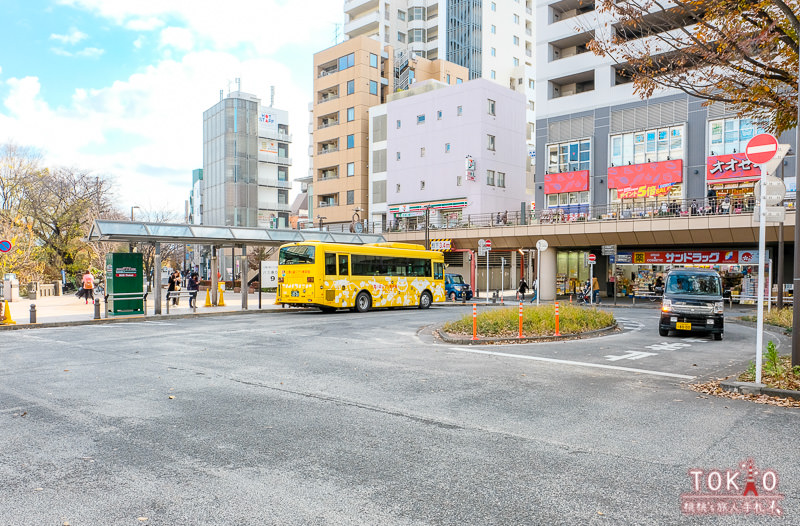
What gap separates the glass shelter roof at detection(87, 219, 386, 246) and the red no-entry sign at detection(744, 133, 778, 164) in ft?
69.6

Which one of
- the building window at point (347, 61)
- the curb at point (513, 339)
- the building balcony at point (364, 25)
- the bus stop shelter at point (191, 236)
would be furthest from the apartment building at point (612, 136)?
the building balcony at point (364, 25)

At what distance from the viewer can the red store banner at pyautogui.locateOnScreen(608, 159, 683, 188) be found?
37.3 meters

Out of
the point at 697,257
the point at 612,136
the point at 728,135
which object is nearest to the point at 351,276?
the point at 697,257

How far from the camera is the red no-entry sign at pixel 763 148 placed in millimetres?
8391

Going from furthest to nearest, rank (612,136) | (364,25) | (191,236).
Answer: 1. (364,25)
2. (612,136)
3. (191,236)

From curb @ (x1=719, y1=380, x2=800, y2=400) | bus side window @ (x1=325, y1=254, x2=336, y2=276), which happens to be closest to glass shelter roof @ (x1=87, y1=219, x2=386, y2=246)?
bus side window @ (x1=325, y1=254, x2=336, y2=276)

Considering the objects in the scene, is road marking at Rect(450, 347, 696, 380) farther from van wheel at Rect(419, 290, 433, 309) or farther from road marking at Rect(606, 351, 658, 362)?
van wheel at Rect(419, 290, 433, 309)

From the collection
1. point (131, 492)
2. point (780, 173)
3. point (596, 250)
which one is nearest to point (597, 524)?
point (131, 492)

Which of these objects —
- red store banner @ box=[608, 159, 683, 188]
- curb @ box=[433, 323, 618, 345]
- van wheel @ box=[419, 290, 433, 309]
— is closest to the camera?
curb @ box=[433, 323, 618, 345]

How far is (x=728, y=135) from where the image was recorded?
116 feet

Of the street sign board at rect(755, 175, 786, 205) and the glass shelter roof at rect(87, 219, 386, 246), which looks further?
the glass shelter roof at rect(87, 219, 386, 246)

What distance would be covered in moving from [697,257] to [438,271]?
58.3 feet

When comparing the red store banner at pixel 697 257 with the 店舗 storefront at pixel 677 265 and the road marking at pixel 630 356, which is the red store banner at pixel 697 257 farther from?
the road marking at pixel 630 356

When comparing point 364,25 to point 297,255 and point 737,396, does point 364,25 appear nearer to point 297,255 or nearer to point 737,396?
point 297,255
